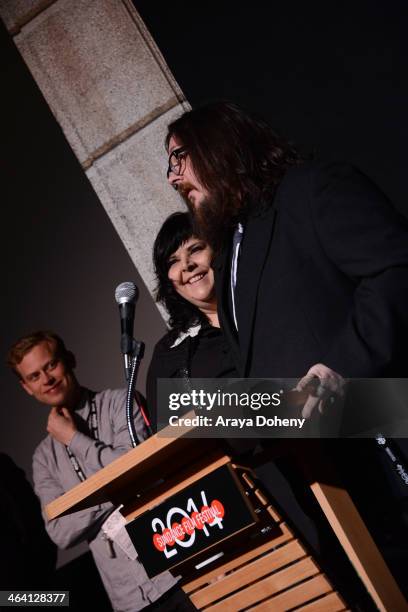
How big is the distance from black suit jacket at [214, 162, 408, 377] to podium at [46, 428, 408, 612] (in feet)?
1.04

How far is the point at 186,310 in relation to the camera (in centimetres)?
257

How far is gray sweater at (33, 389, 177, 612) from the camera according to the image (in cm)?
237

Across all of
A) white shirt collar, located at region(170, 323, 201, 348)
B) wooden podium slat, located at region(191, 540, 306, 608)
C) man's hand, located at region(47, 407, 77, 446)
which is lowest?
wooden podium slat, located at region(191, 540, 306, 608)

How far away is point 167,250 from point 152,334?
544 millimetres

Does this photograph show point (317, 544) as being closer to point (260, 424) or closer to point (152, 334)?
point (260, 424)

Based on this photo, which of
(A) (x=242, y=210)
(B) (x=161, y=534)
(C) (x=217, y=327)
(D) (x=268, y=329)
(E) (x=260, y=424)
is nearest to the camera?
(E) (x=260, y=424)

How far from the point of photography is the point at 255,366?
1478mm

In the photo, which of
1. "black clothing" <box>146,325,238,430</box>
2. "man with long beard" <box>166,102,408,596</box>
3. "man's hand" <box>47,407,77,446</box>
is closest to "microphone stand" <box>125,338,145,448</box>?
"man with long beard" <box>166,102,408,596</box>

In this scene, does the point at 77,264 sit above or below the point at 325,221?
above

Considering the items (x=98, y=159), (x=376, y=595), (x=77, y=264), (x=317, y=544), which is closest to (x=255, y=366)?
(x=317, y=544)

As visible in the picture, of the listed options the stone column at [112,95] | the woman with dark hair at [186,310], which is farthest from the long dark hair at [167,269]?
the stone column at [112,95]

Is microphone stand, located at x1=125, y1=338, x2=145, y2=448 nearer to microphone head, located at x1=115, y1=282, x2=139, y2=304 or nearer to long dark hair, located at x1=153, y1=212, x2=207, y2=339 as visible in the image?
microphone head, located at x1=115, y1=282, x2=139, y2=304

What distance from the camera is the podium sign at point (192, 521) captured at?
110 centimetres

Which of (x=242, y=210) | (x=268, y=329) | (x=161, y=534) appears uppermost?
(x=242, y=210)
